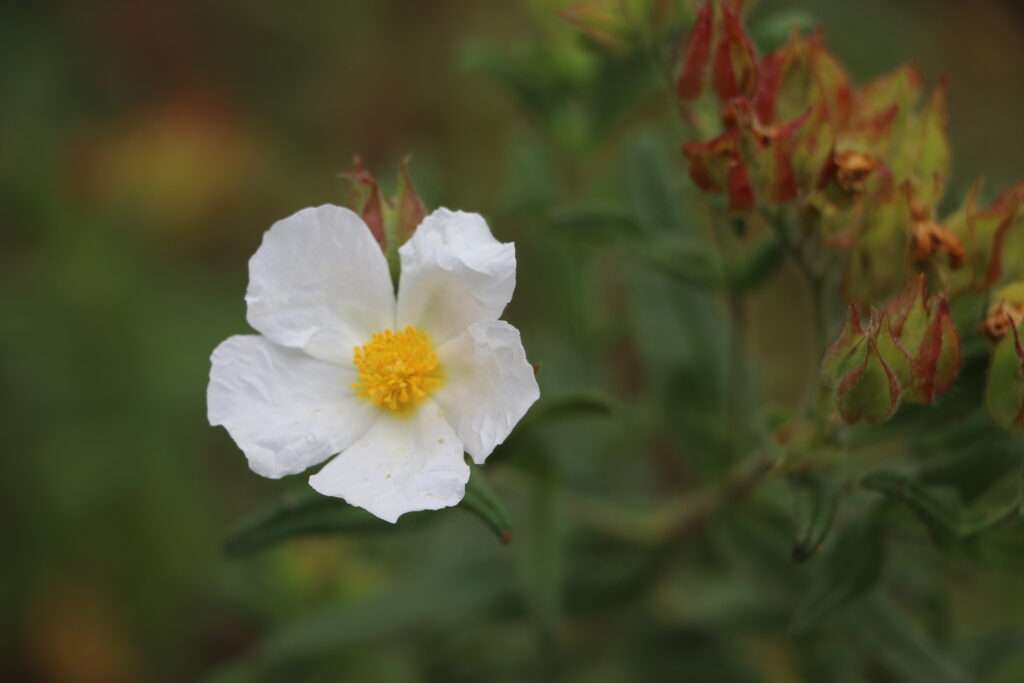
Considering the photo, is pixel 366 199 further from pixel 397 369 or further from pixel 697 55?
pixel 697 55

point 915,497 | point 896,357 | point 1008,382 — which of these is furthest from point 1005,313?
point 915,497

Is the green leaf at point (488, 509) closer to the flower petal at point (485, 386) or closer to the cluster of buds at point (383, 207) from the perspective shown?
the flower petal at point (485, 386)

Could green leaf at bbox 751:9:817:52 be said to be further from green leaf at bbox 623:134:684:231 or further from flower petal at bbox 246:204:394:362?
flower petal at bbox 246:204:394:362

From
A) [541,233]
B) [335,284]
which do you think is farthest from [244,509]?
[335,284]

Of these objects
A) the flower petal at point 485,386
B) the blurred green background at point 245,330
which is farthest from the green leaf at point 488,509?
the blurred green background at point 245,330

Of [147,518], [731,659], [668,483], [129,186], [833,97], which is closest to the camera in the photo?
[833,97]

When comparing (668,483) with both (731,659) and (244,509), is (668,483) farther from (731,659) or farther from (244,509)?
(244,509)
